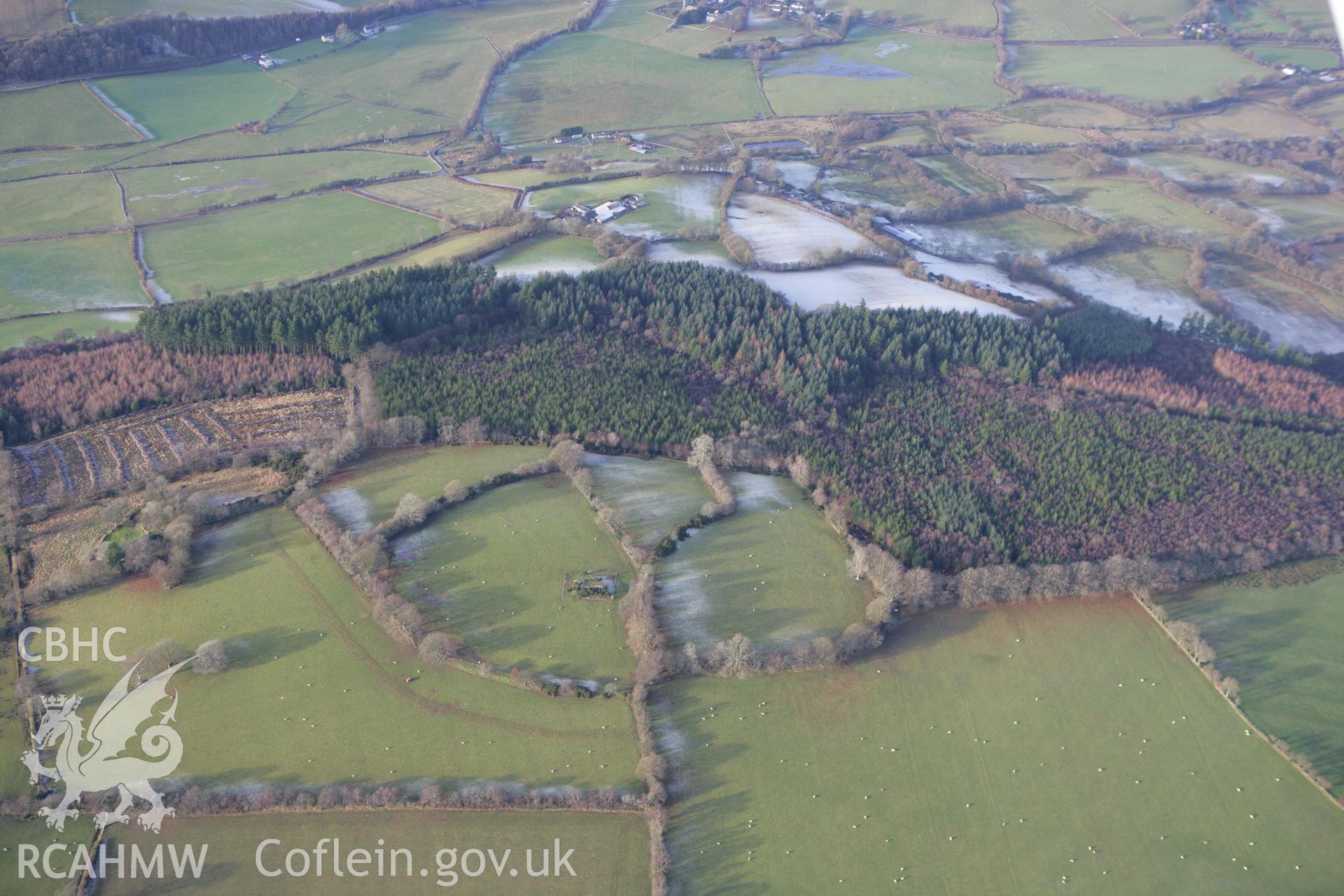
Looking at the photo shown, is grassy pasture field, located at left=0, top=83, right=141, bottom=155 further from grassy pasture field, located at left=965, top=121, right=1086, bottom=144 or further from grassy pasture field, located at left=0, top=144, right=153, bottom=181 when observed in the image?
grassy pasture field, located at left=965, top=121, right=1086, bottom=144

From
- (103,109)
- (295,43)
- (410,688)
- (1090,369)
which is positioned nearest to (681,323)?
(1090,369)

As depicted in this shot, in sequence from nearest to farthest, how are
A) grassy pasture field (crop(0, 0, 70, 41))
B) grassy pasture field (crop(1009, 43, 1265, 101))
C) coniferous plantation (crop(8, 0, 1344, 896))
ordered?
coniferous plantation (crop(8, 0, 1344, 896))
grassy pasture field (crop(0, 0, 70, 41))
grassy pasture field (crop(1009, 43, 1265, 101))

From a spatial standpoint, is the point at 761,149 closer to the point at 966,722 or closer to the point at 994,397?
the point at 994,397

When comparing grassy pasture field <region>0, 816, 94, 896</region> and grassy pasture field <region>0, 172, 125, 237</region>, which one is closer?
grassy pasture field <region>0, 816, 94, 896</region>

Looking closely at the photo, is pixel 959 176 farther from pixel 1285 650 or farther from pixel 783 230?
pixel 1285 650

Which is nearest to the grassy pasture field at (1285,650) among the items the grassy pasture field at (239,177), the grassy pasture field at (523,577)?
the grassy pasture field at (523,577)

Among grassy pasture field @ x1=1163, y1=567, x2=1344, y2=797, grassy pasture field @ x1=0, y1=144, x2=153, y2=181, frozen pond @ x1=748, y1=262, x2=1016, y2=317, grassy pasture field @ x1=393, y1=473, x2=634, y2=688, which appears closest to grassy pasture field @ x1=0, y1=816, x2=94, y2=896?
grassy pasture field @ x1=393, y1=473, x2=634, y2=688

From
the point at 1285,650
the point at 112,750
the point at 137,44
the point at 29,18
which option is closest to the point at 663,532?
the point at 112,750
